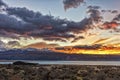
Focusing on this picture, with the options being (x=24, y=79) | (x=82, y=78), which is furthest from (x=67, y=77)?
(x=24, y=79)

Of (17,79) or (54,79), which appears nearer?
(17,79)

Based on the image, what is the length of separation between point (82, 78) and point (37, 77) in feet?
15.0

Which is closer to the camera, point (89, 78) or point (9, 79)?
point (9, 79)

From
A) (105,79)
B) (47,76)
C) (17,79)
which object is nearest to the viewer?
(17,79)

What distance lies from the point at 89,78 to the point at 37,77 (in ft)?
17.2

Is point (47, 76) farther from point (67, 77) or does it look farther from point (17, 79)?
point (17, 79)

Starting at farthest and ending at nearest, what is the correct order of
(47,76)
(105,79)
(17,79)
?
(47,76) < (105,79) < (17,79)

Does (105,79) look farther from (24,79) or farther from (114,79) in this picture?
(24,79)

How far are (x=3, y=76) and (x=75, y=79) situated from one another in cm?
720

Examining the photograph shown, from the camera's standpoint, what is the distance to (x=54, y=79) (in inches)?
1698

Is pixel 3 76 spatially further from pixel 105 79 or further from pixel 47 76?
pixel 105 79

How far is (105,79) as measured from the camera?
4266 cm

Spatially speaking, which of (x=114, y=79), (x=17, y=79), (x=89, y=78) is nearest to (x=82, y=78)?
(x=89, y=78)

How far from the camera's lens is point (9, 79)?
135 ft
